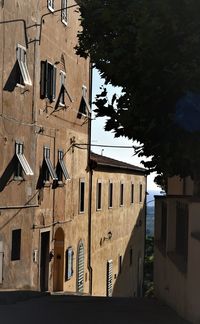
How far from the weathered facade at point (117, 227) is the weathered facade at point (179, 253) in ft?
44.6

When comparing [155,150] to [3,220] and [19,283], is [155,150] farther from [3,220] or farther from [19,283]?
[19,283]

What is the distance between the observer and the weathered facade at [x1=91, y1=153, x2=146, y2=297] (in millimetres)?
32094

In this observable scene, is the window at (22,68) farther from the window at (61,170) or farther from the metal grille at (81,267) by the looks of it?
the metal grille at (81,267)

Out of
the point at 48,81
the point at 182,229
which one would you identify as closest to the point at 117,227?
the point at 48,81

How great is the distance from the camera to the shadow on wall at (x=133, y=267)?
125 feet

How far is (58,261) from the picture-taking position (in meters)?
26.6

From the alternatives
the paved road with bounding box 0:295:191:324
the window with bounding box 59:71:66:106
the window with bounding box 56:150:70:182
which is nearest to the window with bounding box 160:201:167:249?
the paved road with bounding box 0:295:191:324

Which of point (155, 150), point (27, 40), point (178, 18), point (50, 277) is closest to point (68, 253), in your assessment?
point (50, 277)

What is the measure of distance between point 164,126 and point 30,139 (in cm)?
1381

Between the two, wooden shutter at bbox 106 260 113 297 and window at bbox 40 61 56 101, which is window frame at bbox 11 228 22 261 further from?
wooden shutter at bbox 106 260 113 297

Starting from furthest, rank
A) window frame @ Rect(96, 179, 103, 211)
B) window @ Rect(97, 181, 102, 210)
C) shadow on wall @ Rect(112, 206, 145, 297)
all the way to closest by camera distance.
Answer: shadow on wall @ Rect(112, 206, 145, 297) → window @ Rect(97, 181, 102, 210) → window frame @ Rect(96, 179, 103, 211)

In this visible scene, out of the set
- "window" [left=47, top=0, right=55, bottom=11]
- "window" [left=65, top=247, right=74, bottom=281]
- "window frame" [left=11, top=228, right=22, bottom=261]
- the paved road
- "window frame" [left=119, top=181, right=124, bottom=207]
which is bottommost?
"window" [left=65, top=247, right=74, bottom=281]

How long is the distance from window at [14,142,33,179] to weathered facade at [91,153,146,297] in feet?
32.1

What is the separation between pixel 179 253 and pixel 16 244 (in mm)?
9265
